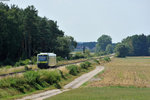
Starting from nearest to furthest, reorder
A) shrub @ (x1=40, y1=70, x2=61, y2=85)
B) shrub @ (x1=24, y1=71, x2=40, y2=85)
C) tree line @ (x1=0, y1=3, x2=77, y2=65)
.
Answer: shrub @ (x1=24, y1=71, x2=40, y2=85), shrub @ (x1=40, y1=70, x2=61, y2=85), tree line @ (x1=0, y1=3, x2=77, y2=65)

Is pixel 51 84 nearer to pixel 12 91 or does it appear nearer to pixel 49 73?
pixel 49 73

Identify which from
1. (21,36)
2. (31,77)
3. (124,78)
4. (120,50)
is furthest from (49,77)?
(120,50)

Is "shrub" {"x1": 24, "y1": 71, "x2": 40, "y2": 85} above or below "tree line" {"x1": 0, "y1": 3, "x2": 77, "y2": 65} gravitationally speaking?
below

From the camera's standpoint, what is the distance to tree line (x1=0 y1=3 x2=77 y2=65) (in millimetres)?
64875

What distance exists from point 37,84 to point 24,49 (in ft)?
177

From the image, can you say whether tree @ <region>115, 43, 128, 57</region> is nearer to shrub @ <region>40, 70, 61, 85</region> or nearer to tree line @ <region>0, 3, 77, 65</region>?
tree line @ <region>0, 3, 77, 65</region>

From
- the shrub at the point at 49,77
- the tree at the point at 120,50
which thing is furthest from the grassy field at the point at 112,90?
the tree at the point at 120,50

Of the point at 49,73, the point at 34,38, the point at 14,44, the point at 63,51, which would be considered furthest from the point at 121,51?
the point at 49,73

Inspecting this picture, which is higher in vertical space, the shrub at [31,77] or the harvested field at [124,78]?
the shrub at [31,77]

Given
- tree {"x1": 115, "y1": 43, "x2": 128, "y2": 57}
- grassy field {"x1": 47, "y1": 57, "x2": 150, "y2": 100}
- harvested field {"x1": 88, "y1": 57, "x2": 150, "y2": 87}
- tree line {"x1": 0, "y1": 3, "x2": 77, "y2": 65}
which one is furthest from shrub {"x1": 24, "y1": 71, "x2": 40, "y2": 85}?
tree {"x1": 115, "y1": 43, "x2": 128, "y2": 57}

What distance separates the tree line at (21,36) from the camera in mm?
64875

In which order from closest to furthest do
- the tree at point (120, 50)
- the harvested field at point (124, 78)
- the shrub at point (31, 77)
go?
the shrub at point (31, 77)
the harvested field at point (124, 78)
the tree at point (120, 50)

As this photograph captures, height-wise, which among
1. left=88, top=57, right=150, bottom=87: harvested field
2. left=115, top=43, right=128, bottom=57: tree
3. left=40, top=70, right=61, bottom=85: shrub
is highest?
left=115, top=43, right=128, bottom=57: tree

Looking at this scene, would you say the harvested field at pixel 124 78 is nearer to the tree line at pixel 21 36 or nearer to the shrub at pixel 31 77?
the shrub at pixel 31 77
